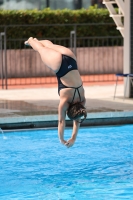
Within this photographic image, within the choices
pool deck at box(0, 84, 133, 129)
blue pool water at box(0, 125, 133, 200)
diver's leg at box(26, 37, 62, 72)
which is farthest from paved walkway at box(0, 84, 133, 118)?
diver's leg at box(26, 37, 62, 72)

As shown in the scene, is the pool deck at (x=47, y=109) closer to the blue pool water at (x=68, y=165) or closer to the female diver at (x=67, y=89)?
the blue pool water at (x=68, y=165)

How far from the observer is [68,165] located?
34.5 ft

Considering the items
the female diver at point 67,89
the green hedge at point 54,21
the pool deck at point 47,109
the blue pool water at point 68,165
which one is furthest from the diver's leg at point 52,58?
the green hedge at point 54,21

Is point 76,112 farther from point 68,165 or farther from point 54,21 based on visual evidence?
point 54,21

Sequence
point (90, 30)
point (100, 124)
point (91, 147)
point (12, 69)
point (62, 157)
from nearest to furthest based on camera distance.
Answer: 1. point (62, 157)
2. point (91, 147)
3. point (100, 124)
4. point (12, 69)
5. point (90, 30)

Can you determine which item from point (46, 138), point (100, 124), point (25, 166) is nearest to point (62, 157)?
point (25, 166)

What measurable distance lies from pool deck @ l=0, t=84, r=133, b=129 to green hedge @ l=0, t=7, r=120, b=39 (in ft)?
16.1

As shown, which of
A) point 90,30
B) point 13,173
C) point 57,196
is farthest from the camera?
point 90,30

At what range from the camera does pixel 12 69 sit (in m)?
21.1

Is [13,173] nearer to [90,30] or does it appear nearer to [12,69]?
[12,69]

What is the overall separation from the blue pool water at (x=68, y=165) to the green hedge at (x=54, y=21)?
9.23m

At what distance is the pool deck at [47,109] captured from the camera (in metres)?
12.9

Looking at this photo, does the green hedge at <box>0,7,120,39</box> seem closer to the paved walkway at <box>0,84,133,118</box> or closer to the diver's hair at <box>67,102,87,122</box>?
the paved walkway at <box>0,84,133,118</box>

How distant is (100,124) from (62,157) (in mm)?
2535
